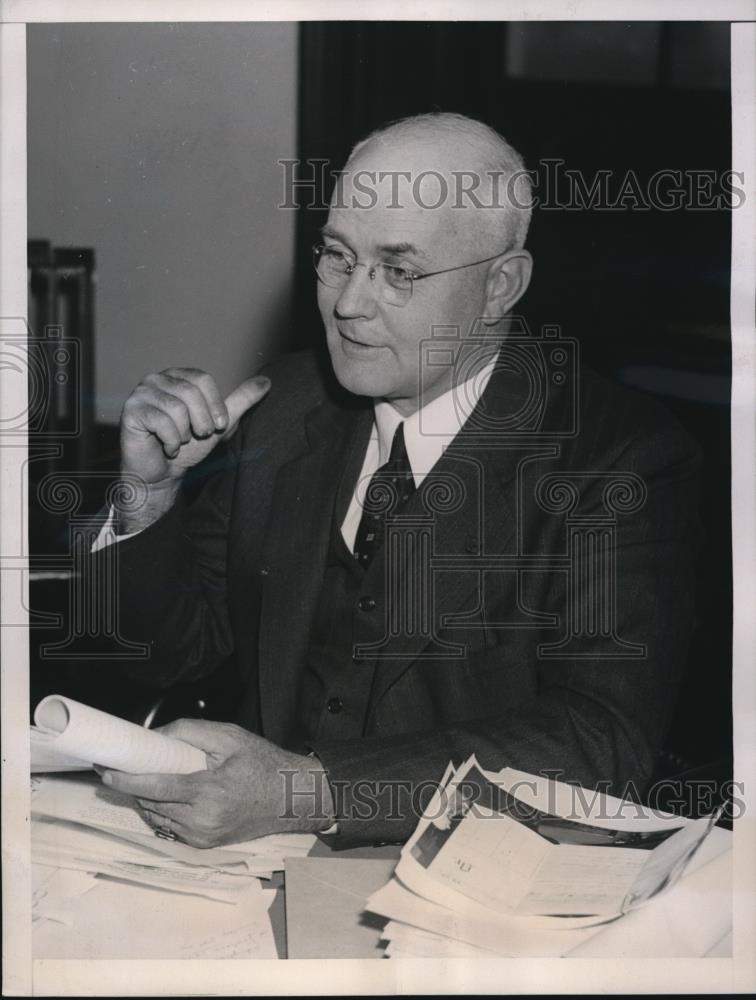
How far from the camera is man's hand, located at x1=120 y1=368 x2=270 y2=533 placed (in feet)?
4.34

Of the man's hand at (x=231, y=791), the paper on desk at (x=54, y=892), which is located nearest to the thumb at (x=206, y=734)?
the man's hand at (x=231, y=791)

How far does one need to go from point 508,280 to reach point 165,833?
30.6 inches

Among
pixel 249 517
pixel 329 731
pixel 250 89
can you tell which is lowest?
pixel 329 731

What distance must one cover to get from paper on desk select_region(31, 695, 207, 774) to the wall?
0.40 metres

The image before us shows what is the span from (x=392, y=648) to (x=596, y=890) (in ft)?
1.24

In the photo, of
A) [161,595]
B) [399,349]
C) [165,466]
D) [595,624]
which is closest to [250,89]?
[399,349]

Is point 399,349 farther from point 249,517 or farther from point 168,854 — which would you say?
point 168,854

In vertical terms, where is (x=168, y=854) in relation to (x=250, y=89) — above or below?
below

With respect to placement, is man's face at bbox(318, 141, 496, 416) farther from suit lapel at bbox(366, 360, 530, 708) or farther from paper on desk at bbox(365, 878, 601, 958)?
paper on desk at bbox(365, 878, 601, 958)

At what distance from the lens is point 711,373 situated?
1332 mm

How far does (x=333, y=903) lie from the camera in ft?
4.22

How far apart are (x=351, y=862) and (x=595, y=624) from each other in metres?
0.41

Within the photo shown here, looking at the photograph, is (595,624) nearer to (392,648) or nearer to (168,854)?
(392,648)

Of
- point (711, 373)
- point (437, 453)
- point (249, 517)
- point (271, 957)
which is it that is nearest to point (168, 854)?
point (271, 957)
